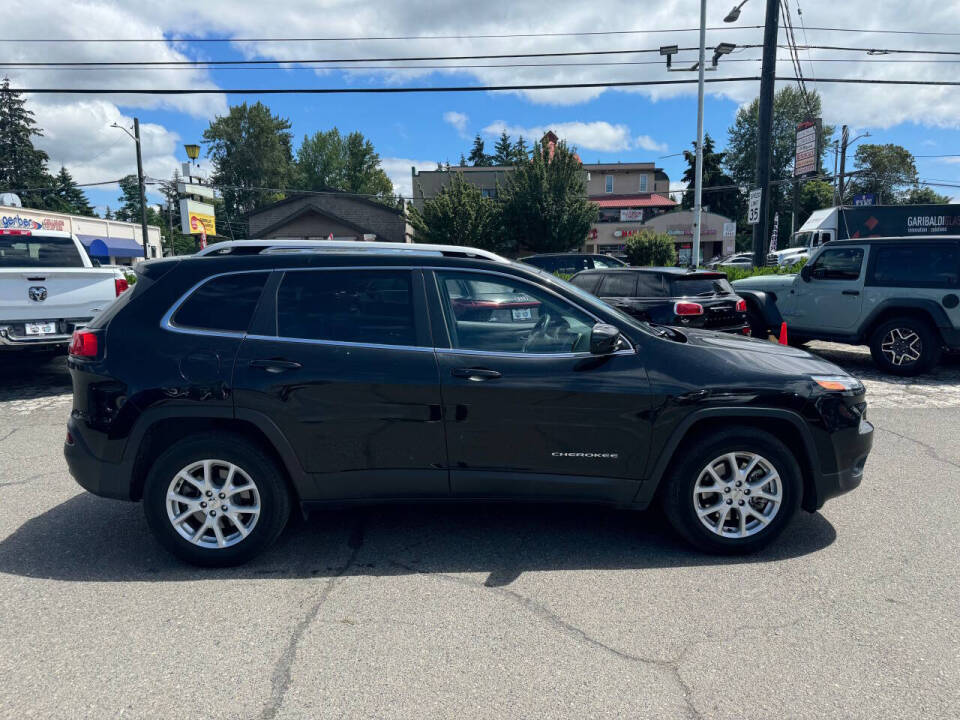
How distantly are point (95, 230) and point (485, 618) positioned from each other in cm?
5470

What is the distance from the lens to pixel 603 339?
3441mm

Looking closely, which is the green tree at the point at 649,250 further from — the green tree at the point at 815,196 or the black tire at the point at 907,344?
the green tree at the point at 815,196

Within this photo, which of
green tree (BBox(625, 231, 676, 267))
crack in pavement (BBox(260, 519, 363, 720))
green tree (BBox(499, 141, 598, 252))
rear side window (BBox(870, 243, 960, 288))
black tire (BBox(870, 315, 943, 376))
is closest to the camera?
crack in pavement (BBox(260, 519, 363, 720))

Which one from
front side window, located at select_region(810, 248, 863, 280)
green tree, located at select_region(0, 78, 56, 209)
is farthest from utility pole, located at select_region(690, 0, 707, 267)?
green tree, located at select_region(0, 78, 56, 209)

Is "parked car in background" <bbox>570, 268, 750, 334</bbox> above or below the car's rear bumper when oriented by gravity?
above

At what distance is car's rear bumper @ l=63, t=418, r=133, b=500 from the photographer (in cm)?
353

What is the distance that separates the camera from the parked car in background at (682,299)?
27.1 feet

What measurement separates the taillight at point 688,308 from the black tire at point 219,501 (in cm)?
613

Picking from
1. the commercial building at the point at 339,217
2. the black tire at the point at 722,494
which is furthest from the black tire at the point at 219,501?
the commercial building at the point at 339,217

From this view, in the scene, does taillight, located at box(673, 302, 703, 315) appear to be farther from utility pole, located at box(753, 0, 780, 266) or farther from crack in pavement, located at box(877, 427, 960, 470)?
utility pole, located at box(753, 0, 780, 266)

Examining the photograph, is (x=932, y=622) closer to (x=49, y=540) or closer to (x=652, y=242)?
(x=49, y=540)

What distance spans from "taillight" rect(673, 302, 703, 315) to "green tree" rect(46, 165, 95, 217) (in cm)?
8838

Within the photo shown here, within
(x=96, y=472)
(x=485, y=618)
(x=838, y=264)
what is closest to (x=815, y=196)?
(x=838, y=264)

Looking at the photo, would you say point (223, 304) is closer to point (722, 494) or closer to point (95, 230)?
point (722, 494)
